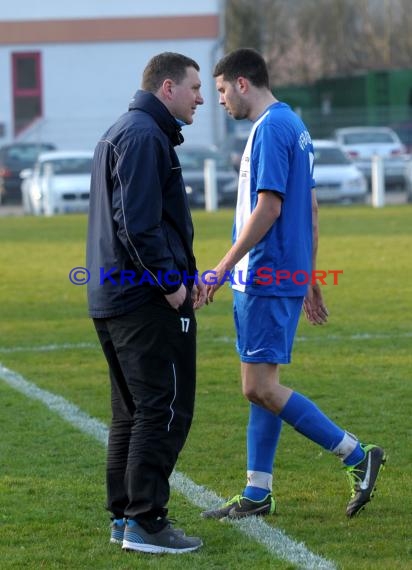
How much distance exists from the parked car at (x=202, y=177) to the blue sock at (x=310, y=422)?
77.8ft

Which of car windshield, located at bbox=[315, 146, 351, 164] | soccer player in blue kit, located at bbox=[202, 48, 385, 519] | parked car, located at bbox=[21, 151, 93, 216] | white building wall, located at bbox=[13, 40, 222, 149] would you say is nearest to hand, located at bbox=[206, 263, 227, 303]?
soccer player in blue kit, located at bbox=[202, 48, 385, 519]

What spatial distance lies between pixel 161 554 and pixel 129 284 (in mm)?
1109

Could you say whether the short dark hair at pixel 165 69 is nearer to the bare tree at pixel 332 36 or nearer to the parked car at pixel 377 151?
the parked car at pixel 377 151

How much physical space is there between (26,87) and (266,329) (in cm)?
4401

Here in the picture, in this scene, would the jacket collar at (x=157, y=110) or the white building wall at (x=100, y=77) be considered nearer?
the jacket collar at (x=157, y=110)

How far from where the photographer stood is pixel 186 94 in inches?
220

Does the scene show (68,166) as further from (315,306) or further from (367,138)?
(315,306)

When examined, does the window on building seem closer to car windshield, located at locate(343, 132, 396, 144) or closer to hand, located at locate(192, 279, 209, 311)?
car windshield, located at locate(343, 132, 396, 144)

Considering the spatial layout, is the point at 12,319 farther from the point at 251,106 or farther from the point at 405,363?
the point at 251,106

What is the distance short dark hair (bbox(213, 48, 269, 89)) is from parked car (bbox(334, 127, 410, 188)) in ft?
93.1

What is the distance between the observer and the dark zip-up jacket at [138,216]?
537 cm

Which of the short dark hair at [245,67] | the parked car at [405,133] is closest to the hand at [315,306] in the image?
the short dark hair at [245,67]

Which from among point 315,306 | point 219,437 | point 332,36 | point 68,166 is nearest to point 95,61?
point 68,166

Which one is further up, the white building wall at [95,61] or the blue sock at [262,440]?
the blue sock at [262,440]
